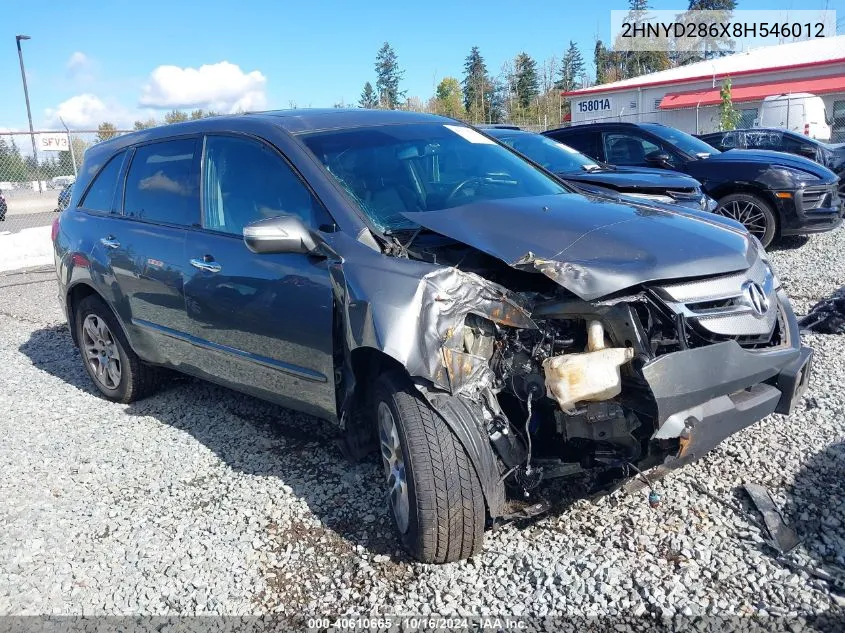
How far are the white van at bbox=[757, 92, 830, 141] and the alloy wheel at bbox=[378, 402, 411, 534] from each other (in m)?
21.0

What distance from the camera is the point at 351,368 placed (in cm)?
310

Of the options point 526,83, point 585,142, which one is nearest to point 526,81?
point 526,83

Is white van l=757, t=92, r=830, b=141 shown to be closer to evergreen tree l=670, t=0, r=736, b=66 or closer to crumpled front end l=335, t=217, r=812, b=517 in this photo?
crumpled front end l=335, t=217, r=812, b=517

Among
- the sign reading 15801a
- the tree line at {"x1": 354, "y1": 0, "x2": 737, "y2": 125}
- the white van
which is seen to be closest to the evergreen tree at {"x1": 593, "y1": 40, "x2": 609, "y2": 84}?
the tree line at {"x1": 354, "y1": 0, "x2": 737, "y2": 125}

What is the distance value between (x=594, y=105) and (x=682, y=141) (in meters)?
33.0

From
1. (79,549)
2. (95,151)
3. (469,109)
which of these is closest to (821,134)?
(95,151)

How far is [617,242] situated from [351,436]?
155 centimetres

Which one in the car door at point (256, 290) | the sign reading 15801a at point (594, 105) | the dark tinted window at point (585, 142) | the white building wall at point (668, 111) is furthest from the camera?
the sign reading 15801a at point (594, 105)

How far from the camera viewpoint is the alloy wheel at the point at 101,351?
16.2 ft

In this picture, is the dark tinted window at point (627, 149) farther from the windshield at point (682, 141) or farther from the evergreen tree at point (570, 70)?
the evergreen tree at point (570, 70)

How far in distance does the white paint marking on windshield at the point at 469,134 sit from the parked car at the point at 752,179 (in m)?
5.21

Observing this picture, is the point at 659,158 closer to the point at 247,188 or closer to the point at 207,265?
the point at 247,188

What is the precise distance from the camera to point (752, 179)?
337 inches

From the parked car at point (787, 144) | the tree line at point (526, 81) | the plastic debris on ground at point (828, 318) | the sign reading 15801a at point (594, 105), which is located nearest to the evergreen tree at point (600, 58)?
the tree line at point (526, 81)
